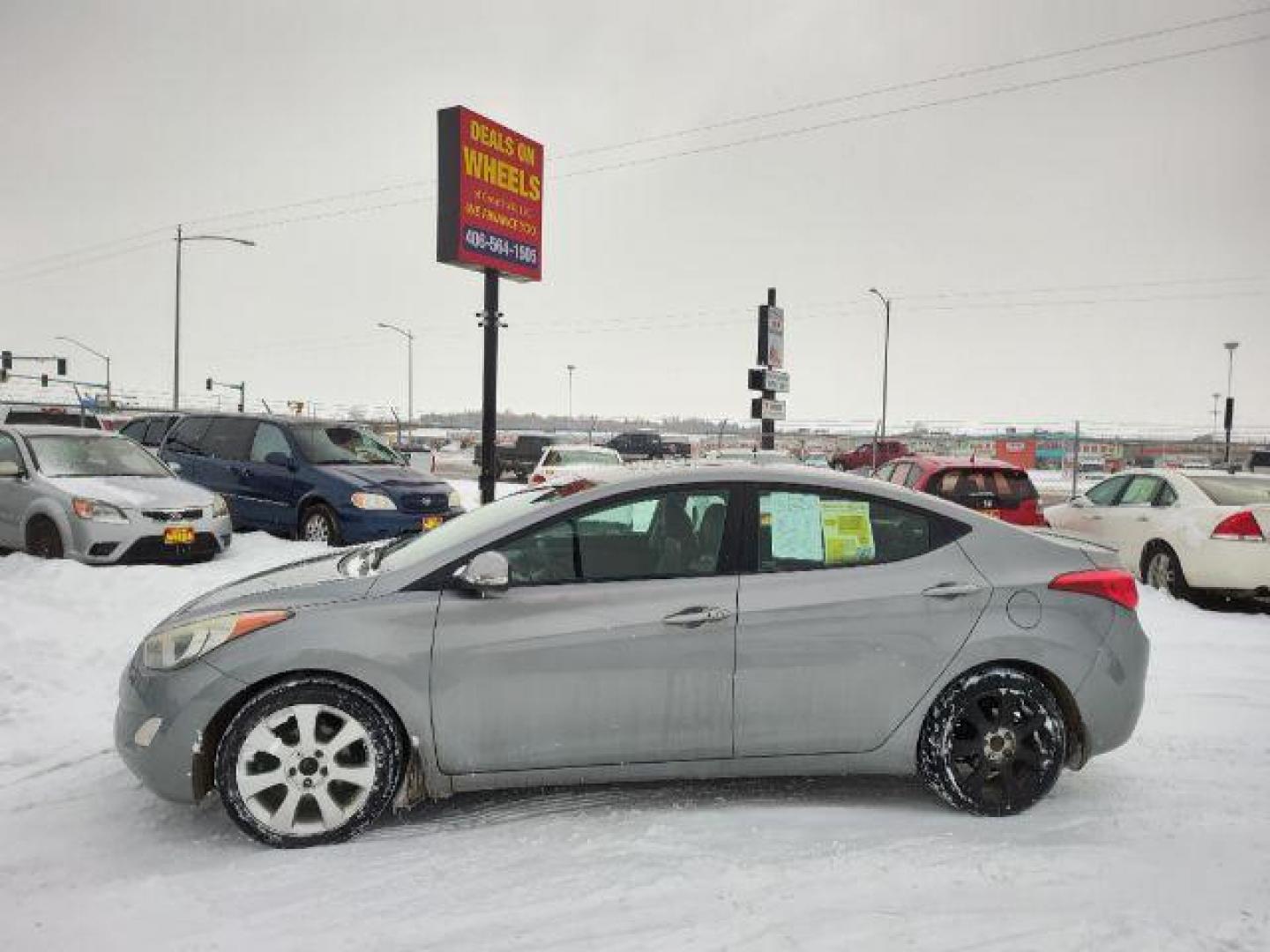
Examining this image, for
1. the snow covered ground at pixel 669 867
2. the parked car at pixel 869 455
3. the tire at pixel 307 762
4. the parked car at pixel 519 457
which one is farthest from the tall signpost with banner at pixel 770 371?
the parked car at pixel 869 455

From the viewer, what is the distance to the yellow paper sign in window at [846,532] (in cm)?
392

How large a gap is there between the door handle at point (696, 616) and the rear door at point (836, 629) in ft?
0.29

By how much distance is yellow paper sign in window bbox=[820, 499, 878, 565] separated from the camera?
392cm

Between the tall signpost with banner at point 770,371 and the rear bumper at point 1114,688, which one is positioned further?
the tall signpost with banner at point 770,371

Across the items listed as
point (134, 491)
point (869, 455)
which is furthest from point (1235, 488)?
point (869, 455)

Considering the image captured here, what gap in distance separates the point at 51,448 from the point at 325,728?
859cm

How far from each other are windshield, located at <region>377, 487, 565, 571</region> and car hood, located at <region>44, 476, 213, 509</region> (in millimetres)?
6339

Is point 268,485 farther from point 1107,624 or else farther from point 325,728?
point 1107,624

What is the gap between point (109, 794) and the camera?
13.4 feet

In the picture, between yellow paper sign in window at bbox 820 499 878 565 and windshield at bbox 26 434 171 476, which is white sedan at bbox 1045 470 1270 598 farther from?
windshield at bbox 26 434 171 476

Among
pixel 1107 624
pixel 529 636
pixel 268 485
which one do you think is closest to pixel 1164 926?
pixel 1107 624

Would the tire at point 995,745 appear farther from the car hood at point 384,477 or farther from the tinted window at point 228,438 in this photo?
the tinted window at point 228,438

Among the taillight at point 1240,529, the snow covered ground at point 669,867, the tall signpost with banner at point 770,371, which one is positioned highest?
the tall signpost with banner at point 770,371

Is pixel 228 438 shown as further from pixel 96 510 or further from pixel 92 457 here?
pixel 96 510
